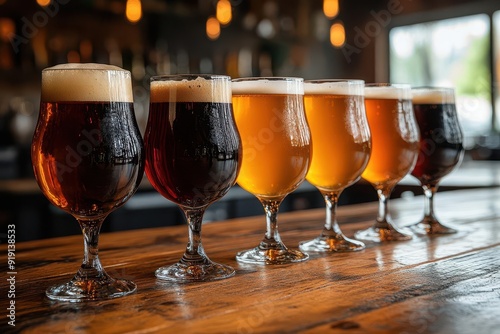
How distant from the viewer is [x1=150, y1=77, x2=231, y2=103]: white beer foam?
1078 millimetres

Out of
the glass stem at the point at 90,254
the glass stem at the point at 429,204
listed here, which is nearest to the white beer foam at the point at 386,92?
the glass stem at the point at 429,204

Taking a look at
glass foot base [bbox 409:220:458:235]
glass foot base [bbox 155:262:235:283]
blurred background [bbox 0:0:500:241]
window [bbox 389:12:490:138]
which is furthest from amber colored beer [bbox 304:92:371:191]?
window [bbox 389:12:490:138]

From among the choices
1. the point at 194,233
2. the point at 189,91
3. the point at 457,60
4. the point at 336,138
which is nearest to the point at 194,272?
the point at 194,233

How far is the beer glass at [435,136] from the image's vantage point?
5.33 ft

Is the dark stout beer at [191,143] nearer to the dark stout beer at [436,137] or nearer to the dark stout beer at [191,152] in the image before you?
the dark stout beer at [191,152]

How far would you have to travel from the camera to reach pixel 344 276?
100 cm

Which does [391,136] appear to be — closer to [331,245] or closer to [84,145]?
[331,245]

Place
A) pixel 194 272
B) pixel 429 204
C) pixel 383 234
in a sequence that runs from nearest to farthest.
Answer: pixel 194 272, pixel 383 234, pixel 429 204

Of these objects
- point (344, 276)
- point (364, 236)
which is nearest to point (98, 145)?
point (344, 276)

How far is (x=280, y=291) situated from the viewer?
91 cm

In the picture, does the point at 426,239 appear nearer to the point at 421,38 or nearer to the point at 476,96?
the point at 476,96

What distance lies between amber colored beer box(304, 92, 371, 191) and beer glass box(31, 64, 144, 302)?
472 mm

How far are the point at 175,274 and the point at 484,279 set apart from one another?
455mm

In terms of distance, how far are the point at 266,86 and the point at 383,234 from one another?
17.3 inches
